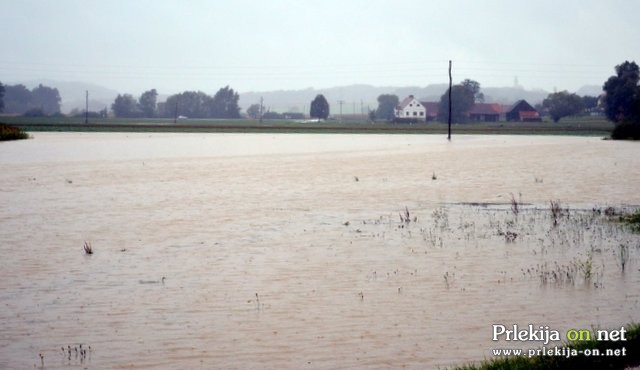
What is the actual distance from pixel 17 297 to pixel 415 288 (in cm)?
729

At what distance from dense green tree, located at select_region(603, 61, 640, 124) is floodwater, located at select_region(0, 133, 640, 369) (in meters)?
99.1

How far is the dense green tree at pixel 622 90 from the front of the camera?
12494 cm

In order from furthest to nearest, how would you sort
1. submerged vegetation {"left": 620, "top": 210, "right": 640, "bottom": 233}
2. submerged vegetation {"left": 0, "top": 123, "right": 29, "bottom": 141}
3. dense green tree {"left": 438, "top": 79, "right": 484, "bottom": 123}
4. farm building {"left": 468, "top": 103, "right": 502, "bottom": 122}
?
farm building {"left": 468, "top": 103, "right": 502, "bottom": 122} → dense green tree {"left": 438, "top": 79, "right": 484, "bottom": 123} → submerged vegetation {"left": 0, "top": 123, "right": 29, "bottom": 141} → submerged vegetation {"left": 620, "top": 210, "right": 640, "bottom": 233}

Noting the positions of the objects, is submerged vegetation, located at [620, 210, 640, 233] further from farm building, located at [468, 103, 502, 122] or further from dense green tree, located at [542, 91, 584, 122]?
farm building, located at [468, 103, 502, 122]

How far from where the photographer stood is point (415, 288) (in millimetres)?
14430

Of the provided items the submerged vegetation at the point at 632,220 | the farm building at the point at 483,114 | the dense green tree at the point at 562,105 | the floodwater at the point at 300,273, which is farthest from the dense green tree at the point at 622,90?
the submerged vegetation at the point at 632,220

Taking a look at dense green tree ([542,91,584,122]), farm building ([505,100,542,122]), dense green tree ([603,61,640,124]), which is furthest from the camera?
farm building ([505,100,542,122])

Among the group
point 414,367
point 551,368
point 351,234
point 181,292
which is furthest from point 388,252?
point 551,368

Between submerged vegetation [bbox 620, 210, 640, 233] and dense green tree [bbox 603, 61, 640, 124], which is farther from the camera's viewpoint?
dense green tree [bbox 603, 61, 640, 124]

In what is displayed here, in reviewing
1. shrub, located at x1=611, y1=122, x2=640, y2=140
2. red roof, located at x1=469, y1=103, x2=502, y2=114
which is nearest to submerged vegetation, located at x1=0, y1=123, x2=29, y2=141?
shrub, located at x1=611, y1=122, x2=640, y2=140

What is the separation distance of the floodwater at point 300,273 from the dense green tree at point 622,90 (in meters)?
99.1

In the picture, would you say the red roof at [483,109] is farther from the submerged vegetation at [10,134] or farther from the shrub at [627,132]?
the submerged vegetation at [10,134]

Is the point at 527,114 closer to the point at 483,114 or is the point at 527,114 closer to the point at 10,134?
the point at 483,114

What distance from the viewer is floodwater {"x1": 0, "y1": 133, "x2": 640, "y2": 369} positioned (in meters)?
11.1
